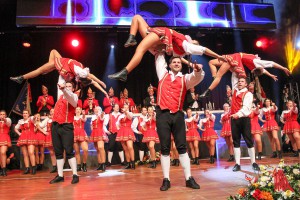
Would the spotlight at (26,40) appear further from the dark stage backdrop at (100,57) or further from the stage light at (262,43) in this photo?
the stage light at (262,43)

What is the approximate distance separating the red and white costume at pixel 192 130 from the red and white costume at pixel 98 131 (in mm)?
2087

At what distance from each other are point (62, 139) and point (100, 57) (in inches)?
280

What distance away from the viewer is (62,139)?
4387 millimetres

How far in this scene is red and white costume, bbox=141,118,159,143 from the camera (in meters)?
6.61

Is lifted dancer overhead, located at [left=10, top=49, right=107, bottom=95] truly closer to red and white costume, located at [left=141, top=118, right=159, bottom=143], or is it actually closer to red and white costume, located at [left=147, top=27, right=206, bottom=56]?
red and white costume, located at [left=147, top=27, right=206, bottom=56]

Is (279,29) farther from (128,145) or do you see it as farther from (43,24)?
→ (43,24)

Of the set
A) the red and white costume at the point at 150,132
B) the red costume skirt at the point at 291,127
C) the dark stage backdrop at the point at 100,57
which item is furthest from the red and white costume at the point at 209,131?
the dark stage backdrop at the point at 100,57

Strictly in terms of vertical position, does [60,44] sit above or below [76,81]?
above

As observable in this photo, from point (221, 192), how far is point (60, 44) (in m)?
9.33

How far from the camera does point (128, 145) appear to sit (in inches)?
257

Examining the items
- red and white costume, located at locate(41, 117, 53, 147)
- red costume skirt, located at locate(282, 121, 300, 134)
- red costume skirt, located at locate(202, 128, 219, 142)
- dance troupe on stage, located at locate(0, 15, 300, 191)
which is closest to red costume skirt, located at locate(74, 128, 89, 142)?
dance troupe on stage, located at locate(0, 15, 300, 191)

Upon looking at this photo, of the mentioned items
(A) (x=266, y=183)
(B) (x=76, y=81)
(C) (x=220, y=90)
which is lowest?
(A) (x=266, y=183)

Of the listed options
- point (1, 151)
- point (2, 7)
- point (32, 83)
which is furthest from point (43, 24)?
point (1, 151)

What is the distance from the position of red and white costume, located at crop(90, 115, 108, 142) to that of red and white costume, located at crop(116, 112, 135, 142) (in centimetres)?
35
